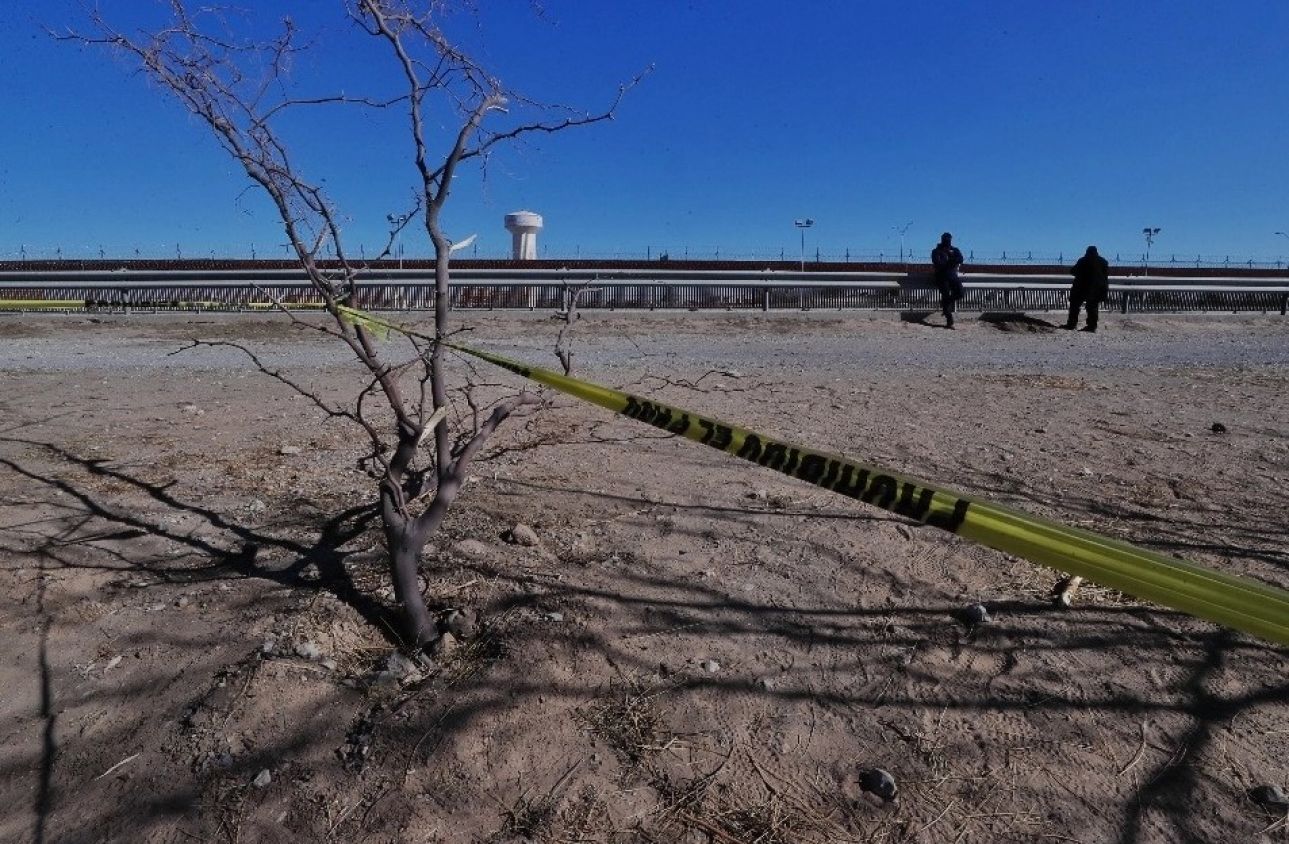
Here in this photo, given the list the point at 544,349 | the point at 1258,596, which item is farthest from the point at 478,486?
the point at 544,349

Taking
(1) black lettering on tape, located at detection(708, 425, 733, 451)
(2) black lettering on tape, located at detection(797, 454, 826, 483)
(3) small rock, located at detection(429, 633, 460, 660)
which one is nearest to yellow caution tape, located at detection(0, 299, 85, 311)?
(3) small rock, located at detection(429, 633, 460, 660)

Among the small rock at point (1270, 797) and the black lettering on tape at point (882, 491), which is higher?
the black lettering on tape at point (882, 491)

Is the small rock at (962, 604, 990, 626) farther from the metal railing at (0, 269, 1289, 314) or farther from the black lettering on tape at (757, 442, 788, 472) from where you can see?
the metal railing at (0, 269, 1289, 314)

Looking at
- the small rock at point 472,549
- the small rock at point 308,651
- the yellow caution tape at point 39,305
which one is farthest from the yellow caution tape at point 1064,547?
the yellow caution tape at point 39,305

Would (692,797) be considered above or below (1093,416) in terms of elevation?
below

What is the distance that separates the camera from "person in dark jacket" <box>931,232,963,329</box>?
1372 cm

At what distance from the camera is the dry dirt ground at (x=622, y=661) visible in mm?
2348

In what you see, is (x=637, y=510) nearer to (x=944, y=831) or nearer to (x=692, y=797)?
(x=692, y=797)

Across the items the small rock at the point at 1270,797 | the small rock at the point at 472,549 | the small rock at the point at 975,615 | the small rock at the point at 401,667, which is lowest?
the small rock at the point at 1270,797

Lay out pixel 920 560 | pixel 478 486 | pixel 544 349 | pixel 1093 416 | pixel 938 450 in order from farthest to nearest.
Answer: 1. pixel 544 349
2. pixel 1093 416
3. pixel 938 450
4. pixel 478 486
5. pixel 920 560

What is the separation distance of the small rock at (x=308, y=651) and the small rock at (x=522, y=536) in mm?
1023

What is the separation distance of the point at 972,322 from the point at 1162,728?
12.8m

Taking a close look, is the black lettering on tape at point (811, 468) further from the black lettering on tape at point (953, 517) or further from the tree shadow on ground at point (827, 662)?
the tree shadow on ground at point (827, 662)

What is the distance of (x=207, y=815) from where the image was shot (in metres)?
2.33
